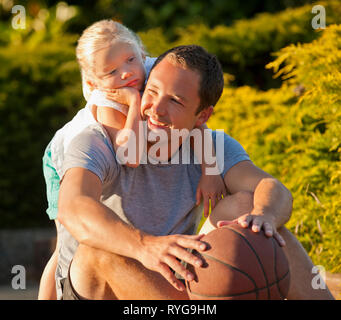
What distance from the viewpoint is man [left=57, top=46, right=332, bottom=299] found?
289 cm

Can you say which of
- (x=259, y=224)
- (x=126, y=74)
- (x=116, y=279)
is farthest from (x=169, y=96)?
(x=116, y=279)

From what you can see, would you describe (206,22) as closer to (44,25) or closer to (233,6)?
(233,6)

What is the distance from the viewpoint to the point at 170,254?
109 inches

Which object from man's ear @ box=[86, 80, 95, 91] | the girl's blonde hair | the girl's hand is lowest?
the girl's hand

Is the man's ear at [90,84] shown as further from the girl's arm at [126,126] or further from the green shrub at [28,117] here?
the green shrub at [28,117]

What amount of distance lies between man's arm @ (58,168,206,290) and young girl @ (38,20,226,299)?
49 centimetres

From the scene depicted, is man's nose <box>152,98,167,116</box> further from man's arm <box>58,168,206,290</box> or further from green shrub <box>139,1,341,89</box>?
green shrub <box>139,1,341,89</box>

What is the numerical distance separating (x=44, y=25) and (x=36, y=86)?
322 cm

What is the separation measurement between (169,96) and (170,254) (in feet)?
3.65

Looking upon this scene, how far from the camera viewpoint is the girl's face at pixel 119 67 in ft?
12.7

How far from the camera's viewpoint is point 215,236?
2902 millimetres

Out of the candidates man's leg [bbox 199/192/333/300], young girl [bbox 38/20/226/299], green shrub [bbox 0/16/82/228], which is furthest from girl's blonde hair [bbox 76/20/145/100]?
green shrub [bbox 0/16/82/228]

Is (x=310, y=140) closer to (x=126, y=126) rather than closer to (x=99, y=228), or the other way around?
(x=126, y=126)
